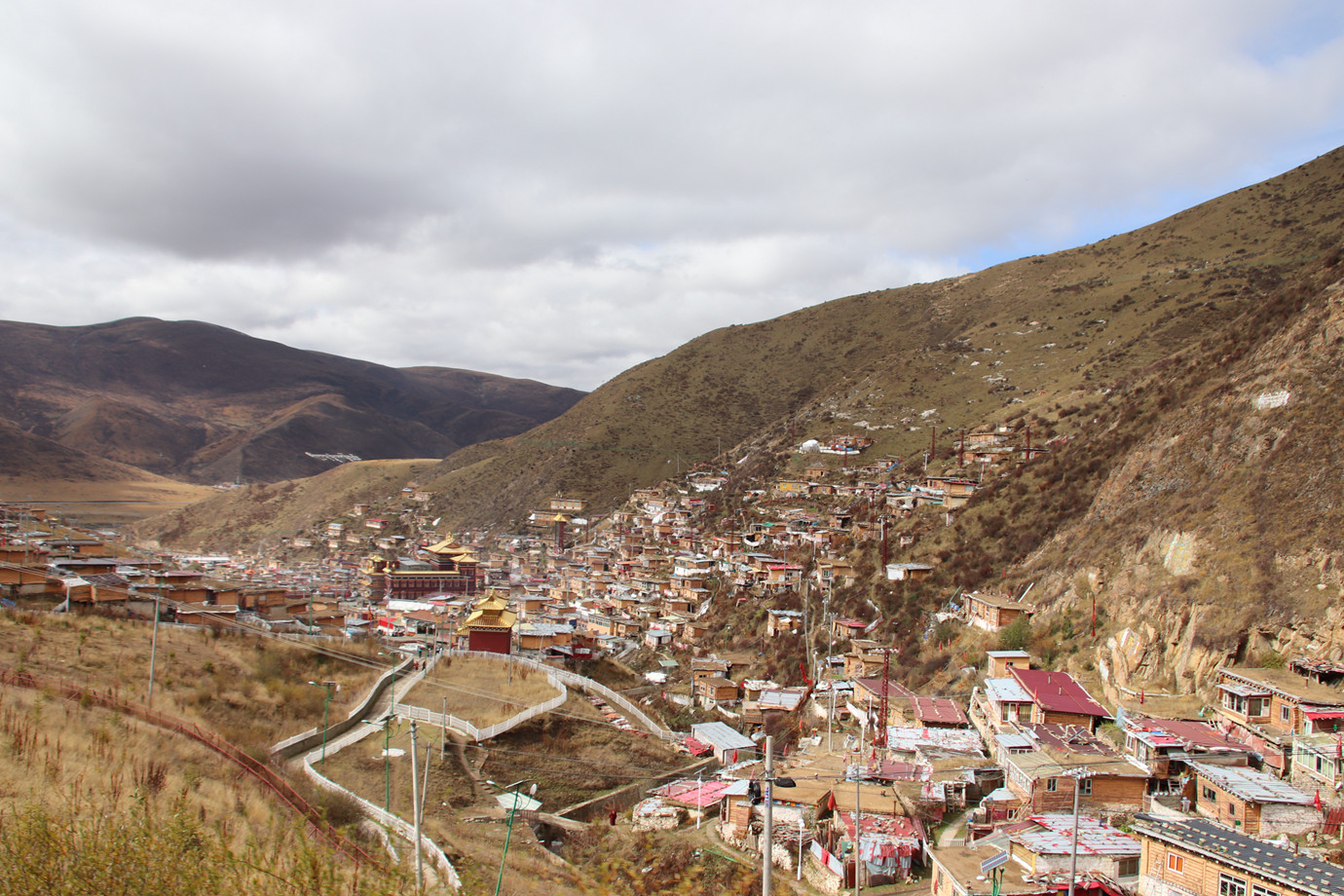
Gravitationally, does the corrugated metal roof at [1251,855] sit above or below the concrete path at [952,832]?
above

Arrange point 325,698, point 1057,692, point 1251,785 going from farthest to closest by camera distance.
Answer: point 325,698 → point 1057,692 → point 1251,785

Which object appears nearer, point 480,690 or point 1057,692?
point 1057,692

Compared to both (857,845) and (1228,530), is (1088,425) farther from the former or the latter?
(857,845)

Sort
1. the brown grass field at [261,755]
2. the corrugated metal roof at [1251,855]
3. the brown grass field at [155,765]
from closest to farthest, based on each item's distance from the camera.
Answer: the brown grass field at [155,765], the brown grass field at [261,755], the corrugated metal roof at [1251,855]

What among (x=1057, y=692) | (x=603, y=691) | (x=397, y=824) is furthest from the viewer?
(x=603, y=691)

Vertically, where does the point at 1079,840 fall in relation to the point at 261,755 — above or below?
below

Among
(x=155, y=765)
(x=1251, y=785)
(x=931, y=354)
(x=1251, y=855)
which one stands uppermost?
(x=931, y=354)

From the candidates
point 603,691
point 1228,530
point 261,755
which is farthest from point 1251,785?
point 261,755

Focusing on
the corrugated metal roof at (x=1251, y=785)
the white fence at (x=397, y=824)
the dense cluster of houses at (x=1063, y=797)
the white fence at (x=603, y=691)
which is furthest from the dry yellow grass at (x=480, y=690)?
the corrugated metal roof at (x=1251, y=785)

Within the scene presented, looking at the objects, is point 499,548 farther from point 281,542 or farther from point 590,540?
point 281,542

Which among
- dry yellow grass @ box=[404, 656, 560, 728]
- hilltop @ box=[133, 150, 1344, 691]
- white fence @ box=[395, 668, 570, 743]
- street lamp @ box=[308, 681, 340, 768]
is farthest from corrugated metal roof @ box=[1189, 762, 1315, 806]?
street lamp @ box=[308, 681, 340, 768]

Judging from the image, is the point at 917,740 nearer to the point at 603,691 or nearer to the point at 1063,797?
the point at 1063,797

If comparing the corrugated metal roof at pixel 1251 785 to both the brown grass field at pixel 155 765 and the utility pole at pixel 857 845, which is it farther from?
the brown grass field at pixel 155 765
